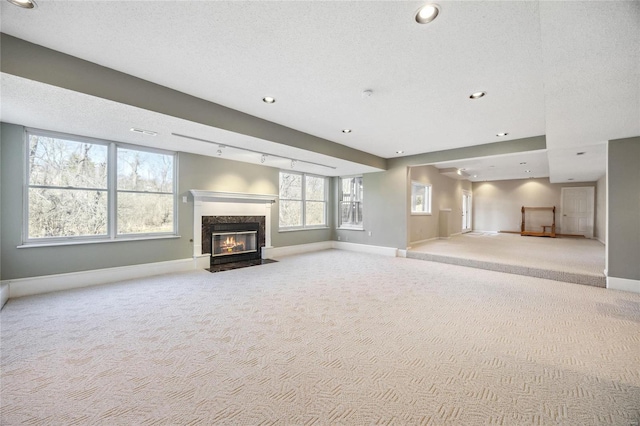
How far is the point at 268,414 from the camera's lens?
1.53 metres

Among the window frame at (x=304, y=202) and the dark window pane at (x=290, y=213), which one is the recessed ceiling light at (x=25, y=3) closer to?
the window frame at (x=304, y=202)

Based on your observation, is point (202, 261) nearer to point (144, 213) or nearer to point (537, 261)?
point (144, 213)

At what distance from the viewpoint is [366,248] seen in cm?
724

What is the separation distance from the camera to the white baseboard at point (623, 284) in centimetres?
376

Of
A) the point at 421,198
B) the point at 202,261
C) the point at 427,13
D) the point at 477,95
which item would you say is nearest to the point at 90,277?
the point at 202,261

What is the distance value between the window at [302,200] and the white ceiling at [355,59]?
327cm

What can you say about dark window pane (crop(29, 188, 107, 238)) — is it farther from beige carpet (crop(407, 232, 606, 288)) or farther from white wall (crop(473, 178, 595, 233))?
white wall (crop(473, 178, 595, 233))

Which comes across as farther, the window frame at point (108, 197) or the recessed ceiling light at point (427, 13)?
the window frame at point (108, 197)

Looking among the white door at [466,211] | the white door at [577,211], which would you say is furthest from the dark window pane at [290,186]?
the white door at [577,211]

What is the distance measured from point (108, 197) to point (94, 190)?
0.68 feet

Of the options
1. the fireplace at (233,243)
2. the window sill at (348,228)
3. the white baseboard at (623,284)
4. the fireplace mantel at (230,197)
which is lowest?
the white baseboard at (623,284)

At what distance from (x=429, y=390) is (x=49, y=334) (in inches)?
136

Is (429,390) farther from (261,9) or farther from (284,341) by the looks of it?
(261,9)

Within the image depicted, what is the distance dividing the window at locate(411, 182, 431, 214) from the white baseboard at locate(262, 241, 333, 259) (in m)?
3.04
